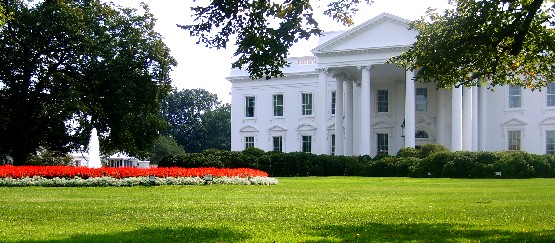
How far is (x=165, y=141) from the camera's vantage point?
318 feet

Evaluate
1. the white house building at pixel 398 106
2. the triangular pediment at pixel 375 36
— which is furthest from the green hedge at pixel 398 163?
the triangular pediment at pixel 375 36

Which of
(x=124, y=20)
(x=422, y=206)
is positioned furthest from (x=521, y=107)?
(x=422, y=206)

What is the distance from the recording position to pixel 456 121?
4662 cm

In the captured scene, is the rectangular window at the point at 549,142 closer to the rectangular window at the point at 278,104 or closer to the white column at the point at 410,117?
the white column at the point at 410,117

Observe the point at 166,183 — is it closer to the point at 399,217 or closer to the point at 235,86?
the point at 399,217

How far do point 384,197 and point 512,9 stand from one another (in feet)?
23.5

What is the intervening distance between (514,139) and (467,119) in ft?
19.9

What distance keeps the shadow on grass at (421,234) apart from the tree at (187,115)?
9057 centimetres

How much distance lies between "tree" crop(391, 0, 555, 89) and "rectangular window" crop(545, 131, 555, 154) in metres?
37.2

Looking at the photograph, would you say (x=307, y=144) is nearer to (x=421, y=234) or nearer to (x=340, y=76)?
(x=340, y=76)

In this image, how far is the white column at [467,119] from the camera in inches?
1842

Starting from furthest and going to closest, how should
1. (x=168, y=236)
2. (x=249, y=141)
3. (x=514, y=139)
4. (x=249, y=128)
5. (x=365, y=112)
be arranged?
(x=249, y=141)
(x=249, y=128)
(x=514, y=139)
(x=365, y=112)
(x=168, y=236)

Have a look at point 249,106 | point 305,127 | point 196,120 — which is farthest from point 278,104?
point 196,120

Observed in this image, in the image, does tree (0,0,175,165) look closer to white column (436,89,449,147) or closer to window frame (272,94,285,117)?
window frame (272,94,285,117)
